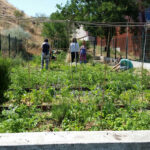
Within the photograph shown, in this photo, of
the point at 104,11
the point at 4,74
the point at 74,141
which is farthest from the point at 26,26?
the point at 74,141

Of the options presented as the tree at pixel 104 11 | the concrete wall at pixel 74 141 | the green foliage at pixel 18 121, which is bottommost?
the green foliage at pixel 18 121

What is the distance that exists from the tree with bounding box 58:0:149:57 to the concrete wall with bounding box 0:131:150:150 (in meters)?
15.2

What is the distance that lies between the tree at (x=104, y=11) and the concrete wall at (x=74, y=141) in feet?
49.7

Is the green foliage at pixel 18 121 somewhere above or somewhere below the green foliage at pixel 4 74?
below

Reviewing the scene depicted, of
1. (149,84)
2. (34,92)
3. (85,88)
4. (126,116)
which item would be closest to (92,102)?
(126,116)

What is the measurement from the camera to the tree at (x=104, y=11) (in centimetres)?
1706

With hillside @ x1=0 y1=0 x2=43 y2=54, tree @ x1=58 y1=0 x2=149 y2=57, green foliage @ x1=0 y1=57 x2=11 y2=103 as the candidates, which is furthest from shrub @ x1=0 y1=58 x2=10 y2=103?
hillside @ x1=0 y1=0 x2=43 y2=54

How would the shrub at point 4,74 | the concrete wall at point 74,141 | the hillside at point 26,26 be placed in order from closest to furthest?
the concrete wall at point 74,141, the shrub at point 4,74, the hillside at point 26,26

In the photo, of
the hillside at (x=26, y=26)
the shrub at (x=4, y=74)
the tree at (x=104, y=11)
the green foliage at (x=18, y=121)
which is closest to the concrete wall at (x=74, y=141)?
the green foliage at (x=18, y=121)

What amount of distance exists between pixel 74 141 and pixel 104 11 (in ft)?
54.7

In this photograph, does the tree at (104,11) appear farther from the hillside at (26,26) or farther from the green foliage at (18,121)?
the green foliage at (18,121)

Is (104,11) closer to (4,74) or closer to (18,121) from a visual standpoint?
(4,74)

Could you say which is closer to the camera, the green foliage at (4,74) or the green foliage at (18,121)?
the green foliage at (18,121)

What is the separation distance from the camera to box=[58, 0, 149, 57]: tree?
56.0ft
